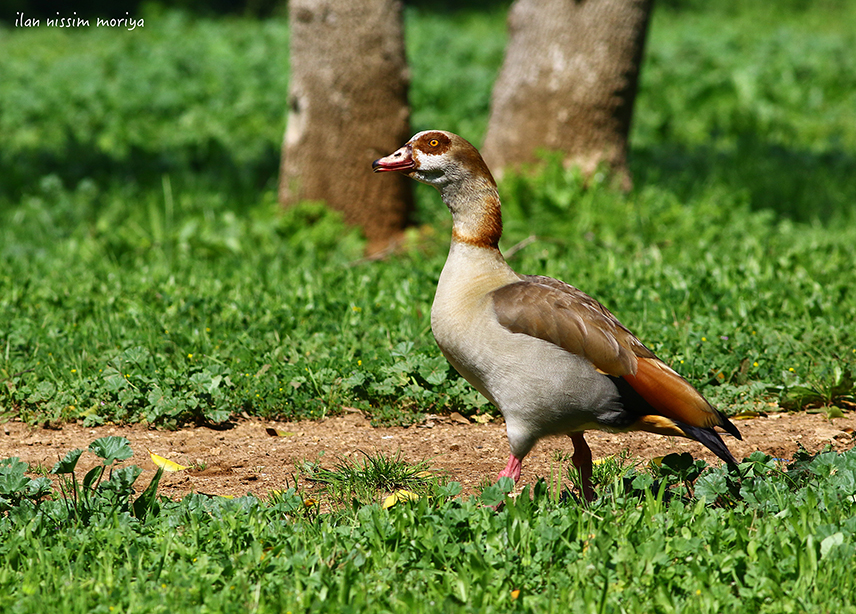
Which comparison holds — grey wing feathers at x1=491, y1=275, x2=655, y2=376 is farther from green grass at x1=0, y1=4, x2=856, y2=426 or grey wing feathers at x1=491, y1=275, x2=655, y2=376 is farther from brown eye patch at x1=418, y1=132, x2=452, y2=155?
green grass at x1=0, y1=4, x2=856, y2=426

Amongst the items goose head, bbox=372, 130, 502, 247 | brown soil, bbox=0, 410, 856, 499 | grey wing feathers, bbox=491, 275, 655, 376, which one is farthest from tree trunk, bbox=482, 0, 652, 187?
grey wing feathers, bbox=491, 275, 655, 376

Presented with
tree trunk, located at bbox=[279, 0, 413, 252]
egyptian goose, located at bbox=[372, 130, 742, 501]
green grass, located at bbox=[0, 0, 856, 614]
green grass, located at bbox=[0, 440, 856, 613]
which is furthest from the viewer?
tree trunk, located at bbox=[279, 0, 413, 252]

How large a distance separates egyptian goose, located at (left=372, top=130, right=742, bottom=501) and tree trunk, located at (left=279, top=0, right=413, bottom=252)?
3.60 m

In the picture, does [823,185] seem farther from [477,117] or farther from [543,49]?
[477,117]

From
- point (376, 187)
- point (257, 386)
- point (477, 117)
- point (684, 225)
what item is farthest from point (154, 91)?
point (257, 386)

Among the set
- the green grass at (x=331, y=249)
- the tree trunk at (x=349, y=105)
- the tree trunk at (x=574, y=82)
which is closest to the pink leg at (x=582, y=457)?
the green grass at (x=331, y=249)

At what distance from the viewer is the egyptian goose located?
3.63 m

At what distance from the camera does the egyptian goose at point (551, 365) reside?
3.63m

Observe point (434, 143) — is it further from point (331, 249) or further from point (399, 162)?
point (331, 249)

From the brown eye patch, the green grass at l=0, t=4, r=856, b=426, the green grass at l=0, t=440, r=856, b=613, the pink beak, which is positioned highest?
the brown eye patch

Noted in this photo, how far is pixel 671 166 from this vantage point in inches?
394

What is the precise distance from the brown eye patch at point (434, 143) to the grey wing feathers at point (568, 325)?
0.65 metres

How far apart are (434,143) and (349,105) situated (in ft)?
11.9

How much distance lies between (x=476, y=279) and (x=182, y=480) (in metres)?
1.58
